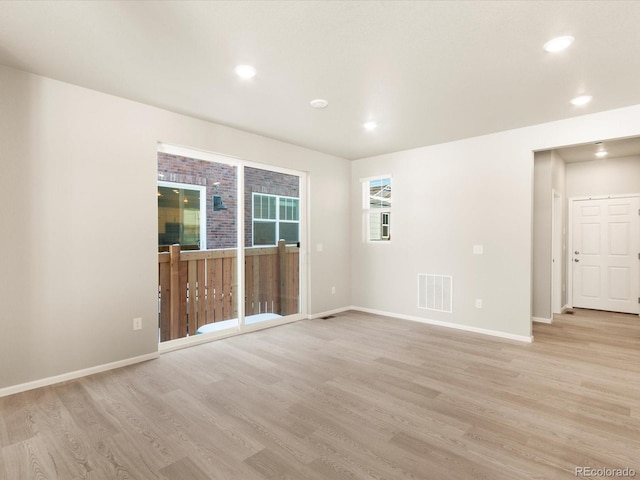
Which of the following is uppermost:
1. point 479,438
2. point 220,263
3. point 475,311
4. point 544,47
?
point 544,47

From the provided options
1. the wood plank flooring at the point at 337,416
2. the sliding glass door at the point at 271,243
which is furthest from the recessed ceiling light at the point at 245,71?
the wood plank flooring at the point at 337,416

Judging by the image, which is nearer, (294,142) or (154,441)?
(154,441)

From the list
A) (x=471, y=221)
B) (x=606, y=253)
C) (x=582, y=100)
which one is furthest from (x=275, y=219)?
(x=606, y=253)

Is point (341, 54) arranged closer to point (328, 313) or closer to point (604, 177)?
point (328, 313)

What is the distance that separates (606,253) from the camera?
19.8ft

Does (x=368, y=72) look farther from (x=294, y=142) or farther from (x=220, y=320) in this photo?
(x=220, y=320)

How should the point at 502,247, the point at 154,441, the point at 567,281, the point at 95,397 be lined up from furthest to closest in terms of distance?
the point at 567,281
the point at 502,247
the point at 95,397
the point at 154,441

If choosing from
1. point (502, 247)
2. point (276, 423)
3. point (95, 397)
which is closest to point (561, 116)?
point (502, 247)

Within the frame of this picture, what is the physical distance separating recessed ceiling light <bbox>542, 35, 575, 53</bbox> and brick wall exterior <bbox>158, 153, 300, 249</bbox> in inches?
139

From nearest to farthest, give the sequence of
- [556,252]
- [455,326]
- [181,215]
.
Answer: [181,215]
[455,326]
[556,252]

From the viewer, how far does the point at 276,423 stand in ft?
7.80

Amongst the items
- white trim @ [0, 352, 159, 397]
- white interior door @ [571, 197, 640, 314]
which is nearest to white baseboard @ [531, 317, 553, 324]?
white interior door @ [571, 197, 640, 314]

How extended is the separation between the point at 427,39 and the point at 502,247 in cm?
310

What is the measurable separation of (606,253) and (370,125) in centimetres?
517
